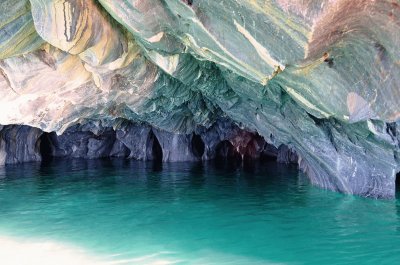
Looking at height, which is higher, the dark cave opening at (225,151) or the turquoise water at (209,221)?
the dark cave opening at (225,151)

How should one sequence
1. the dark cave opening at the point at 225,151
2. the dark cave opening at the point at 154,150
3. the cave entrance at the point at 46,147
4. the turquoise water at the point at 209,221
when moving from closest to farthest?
the turquoise water at the point at 209,221
the dark cave opening at the point at 154,150
the dark cave opening at the point at 225,151
the cave entrance at the point at 46,147

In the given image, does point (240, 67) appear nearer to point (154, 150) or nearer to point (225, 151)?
point (154, 150)

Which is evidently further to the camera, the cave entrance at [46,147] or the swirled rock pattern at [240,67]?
the cave entrance at [46,147]

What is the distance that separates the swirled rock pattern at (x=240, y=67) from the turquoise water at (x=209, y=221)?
72.6 inches

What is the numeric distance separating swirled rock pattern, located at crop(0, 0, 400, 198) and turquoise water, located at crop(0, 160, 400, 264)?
1845 mm

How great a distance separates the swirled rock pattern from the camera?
6.78 meters

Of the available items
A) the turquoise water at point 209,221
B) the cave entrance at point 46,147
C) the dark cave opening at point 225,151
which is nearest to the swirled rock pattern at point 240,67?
the turquoise water at point 209,221

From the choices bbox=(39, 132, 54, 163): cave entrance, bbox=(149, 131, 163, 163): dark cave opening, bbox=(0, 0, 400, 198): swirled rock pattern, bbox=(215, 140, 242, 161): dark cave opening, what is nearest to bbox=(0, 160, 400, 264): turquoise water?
bbox=(0, 0, 400, 198): swirled rock pattern

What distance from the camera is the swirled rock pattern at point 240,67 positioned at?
22.2 ft

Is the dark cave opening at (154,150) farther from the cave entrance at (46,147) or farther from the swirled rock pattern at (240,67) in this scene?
the swirled rock pattern at (240,67)

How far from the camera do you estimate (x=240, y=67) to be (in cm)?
784

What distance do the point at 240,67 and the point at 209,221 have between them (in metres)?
3.75

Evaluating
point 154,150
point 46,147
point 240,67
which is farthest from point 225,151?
point 240,67

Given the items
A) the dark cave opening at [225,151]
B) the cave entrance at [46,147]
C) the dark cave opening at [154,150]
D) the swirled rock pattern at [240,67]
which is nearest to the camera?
the swirled rock pattern at [240,67]
